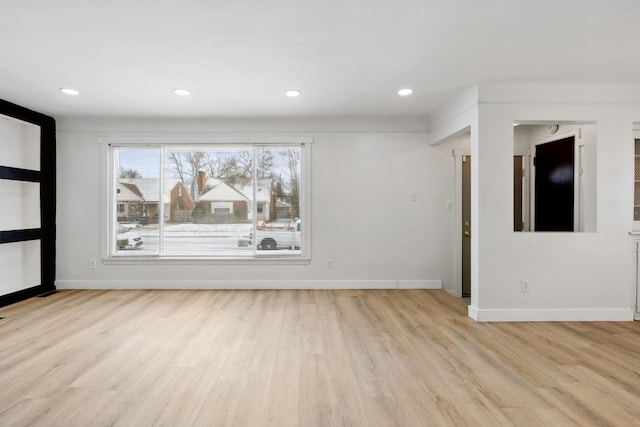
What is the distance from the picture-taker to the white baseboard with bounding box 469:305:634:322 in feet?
12.6

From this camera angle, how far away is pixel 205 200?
5.37m

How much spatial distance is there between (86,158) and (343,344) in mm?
4639

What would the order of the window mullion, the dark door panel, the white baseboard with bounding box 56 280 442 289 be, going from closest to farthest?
1. the dark door panel
2. the white baseboard with bounding box 56 280 442 289
3. the window mullion

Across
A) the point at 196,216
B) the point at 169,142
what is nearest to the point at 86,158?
the point at 169,142

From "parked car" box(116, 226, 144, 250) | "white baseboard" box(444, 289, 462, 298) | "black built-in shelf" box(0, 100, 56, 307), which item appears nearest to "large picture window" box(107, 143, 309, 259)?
"parked car" box(116, 226, 144, 250)

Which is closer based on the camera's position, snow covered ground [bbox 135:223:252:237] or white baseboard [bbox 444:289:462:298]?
white baseboard [bbox 444:289:462:298]

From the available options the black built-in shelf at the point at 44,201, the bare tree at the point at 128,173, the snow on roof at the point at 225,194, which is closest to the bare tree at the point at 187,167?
the snow on roof at the point at 225,194

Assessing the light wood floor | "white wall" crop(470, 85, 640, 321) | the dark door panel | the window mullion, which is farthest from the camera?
the window mullion

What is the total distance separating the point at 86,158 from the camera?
207 inches

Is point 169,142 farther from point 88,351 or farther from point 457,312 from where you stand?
point 457,312

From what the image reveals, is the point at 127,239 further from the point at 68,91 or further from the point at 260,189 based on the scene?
the point at 68,91

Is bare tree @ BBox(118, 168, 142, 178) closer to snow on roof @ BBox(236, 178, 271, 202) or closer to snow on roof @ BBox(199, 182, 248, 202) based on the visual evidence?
snow on roof @ BBox(199, 182, 248, 202)

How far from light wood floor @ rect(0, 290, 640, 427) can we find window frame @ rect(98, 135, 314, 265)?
1075 mm

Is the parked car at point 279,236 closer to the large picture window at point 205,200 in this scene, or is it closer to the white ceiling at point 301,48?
the large picture window at point 205,200
